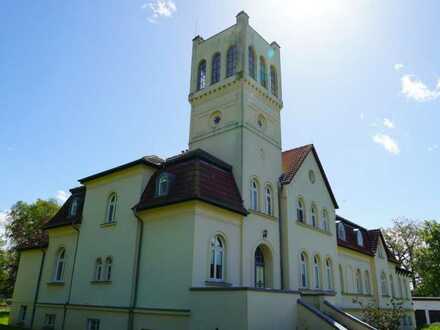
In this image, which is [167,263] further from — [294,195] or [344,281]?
[344,281]

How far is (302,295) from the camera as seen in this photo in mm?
18375

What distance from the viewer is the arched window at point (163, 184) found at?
57.8 ft

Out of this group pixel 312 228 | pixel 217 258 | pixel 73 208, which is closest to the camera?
pixel 217 258

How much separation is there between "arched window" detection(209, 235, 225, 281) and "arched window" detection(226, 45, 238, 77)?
11.3m

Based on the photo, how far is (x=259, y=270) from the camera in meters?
19.8

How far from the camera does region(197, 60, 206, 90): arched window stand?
25.0m

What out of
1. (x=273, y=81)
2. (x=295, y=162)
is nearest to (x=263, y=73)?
(x=273, y=81)

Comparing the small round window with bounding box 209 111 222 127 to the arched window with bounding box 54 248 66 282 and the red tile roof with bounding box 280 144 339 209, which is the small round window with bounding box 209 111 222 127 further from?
the arched window with bounding box 54 248 66 282

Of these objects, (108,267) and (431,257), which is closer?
(108,267)

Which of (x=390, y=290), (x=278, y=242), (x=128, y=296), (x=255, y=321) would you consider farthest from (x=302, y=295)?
(x=390, y=290)

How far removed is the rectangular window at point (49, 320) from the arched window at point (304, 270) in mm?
15138

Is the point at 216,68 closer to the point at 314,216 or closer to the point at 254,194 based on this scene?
the point at 254,194

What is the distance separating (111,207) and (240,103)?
982 centimetres

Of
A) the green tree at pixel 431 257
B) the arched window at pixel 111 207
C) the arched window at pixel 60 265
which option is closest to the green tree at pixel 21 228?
the arched window at pixel 60 265
